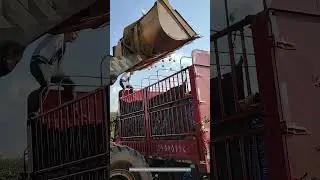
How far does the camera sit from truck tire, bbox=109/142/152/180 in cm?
303

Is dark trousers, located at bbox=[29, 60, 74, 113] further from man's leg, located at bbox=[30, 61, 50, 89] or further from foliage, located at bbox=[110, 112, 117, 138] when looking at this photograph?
foliage, located at bbox=[110, 112, 117, 138]

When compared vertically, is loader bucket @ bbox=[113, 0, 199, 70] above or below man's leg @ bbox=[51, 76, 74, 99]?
above

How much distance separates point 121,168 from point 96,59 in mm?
709

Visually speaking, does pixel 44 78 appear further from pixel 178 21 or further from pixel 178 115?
pixel 178 115

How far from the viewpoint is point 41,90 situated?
2596 mm

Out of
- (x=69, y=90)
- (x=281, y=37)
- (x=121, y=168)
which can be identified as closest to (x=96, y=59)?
(x=69, y=90)

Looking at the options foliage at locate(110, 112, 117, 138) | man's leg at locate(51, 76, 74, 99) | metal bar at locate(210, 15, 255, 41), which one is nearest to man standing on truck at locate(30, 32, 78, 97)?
man's leg at locate(51, 76, 74, 99)

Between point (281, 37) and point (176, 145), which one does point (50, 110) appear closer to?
point (176, 145)

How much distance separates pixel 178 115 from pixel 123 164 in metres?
0.56

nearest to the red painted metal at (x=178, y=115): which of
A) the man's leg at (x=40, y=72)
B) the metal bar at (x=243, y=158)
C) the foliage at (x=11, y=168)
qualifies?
the metal bar at (x=243, y=158)

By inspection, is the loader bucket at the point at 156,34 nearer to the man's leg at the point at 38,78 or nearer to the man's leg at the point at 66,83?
the man's leg at the point at 66,83

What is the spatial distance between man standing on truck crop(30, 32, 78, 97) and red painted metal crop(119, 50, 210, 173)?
65 centimetres

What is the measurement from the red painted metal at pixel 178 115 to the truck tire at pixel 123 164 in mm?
145

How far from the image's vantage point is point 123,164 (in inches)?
121
